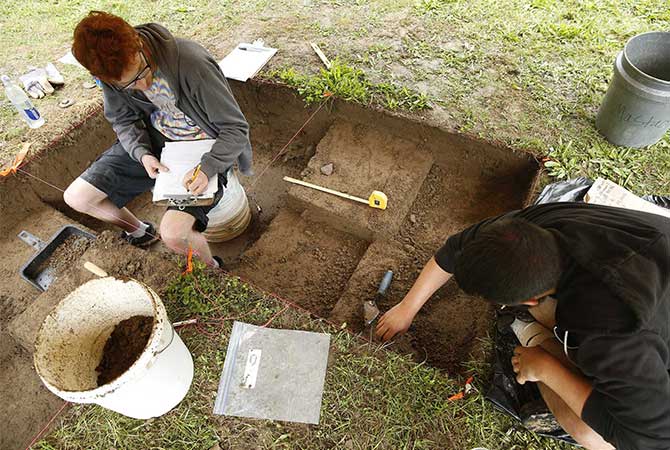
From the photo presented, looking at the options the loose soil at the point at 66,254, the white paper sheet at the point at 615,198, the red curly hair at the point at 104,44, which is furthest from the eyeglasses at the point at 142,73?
the white paper sheet at the point at 615,198

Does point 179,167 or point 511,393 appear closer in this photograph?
point 511,393

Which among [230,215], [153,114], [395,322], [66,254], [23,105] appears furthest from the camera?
[23,105]

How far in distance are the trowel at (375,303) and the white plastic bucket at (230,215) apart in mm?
1191

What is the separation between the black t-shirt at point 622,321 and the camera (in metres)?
1.18

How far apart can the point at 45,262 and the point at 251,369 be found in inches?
64.0

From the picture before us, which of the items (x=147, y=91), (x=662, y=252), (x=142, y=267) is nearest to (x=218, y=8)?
(x=147, y=91)

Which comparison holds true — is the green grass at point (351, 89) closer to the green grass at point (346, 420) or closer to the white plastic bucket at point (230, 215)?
the white plastic bucket at point (230, 215)

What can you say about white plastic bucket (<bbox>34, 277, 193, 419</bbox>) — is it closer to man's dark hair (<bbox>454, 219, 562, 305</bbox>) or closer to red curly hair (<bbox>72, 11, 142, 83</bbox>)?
red curly hair (<bbox>72, 11, 142, 83</bbox>)

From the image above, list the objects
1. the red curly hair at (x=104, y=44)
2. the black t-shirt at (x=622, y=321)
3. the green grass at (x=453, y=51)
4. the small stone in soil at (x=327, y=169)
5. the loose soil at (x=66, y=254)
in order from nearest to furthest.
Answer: the black t-shirt at (x=622, y=321) → the red curly hair at (x=104, y=44) → the loose soil at (x=66, y=254) → the green grass at (x=453, y=51) → the small stone in soil at (x=327, y=169)

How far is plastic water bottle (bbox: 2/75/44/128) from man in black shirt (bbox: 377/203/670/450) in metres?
3.38

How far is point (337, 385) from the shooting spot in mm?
1828

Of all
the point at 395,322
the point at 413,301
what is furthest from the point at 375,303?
the point at 413,301

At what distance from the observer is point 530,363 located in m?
1.62

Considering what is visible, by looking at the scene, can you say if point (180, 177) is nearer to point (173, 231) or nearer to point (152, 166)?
point (152, 166)
